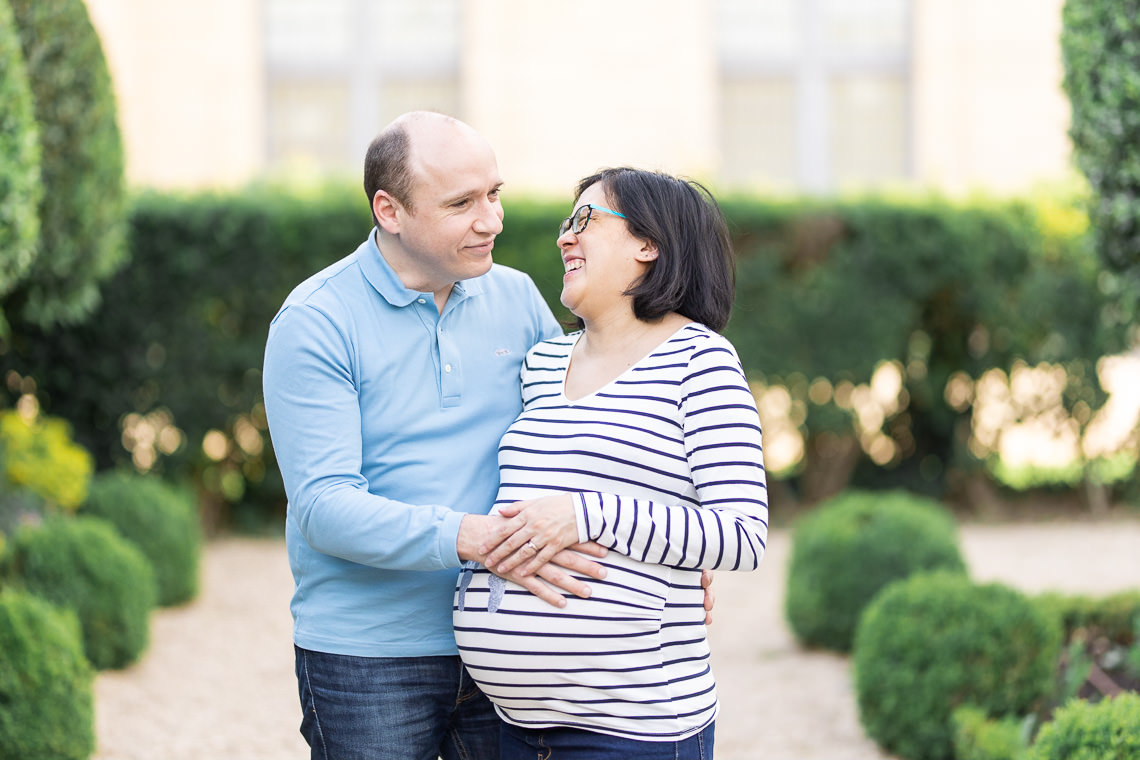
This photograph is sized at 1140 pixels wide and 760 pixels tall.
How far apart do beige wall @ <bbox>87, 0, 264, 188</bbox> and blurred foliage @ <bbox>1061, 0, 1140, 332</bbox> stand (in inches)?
372

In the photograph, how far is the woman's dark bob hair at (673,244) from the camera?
237cm

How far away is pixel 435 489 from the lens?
2328mm

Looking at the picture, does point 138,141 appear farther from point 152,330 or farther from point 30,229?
point 30,229

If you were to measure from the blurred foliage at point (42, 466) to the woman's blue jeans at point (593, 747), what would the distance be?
17.4 ft

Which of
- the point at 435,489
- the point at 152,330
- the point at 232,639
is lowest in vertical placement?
the point at 232,639

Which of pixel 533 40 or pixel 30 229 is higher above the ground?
pixel 533 40

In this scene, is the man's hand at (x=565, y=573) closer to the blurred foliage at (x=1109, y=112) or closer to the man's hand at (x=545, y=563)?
the man's hand at (x=545, y=563)

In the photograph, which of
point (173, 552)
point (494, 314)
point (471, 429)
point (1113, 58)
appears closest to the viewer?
point (471, 429)

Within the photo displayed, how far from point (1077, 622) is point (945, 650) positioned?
1.22m

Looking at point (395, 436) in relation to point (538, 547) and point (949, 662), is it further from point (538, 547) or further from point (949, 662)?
point (949, 662)

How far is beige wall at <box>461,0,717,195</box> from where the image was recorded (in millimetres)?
12719

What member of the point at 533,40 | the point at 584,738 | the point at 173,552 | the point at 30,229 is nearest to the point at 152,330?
the point at 173,552

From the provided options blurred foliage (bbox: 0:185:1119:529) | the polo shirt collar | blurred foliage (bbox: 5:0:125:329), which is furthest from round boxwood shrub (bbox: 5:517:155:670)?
the polo shirt collar

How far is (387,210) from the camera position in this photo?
2.41 metres
